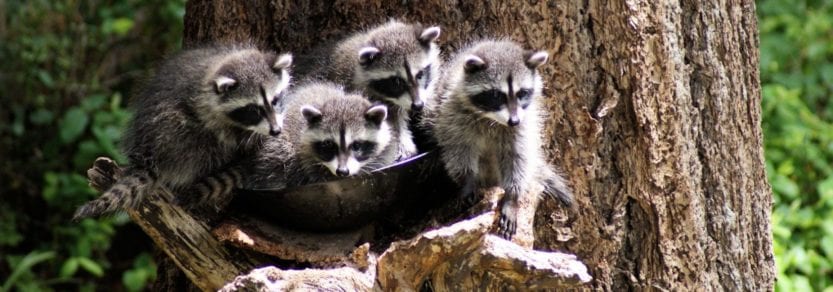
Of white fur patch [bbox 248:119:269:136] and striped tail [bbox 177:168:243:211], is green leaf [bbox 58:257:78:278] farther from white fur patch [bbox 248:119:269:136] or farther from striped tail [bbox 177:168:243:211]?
striped tail [bbox 177:168:243:211]

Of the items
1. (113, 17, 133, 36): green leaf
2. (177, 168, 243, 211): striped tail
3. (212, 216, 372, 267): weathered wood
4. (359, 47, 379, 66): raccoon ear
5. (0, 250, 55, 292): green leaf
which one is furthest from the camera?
(113, 17, 133, 36): green leaf

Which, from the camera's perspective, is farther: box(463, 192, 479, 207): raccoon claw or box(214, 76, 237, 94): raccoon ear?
box(214, 76, 237, 94): raccoon ear

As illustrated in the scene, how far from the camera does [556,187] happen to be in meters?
3.68

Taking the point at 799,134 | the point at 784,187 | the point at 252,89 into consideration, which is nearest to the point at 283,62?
the point at 252,89

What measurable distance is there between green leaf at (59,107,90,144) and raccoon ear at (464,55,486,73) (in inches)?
132

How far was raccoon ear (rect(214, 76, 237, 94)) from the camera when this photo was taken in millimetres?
3572

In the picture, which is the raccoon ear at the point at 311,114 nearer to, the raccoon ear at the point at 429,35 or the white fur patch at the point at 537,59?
the raccoon ear at the point at 429,35

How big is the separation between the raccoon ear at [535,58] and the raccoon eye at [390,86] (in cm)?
49

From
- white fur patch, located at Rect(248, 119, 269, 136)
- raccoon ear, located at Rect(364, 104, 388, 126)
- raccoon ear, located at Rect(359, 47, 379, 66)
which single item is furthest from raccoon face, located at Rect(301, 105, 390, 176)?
raccoon ear, located at Rect(359, 47, 379, 66)

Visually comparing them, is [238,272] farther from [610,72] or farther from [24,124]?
[24,124]

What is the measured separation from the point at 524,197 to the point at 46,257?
3652 millimetres

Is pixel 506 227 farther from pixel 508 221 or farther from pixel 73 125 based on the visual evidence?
pixel 73 125

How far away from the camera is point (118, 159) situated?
617 cm

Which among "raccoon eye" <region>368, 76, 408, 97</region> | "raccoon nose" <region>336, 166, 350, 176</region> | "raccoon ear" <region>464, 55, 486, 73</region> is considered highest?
"raccoon ear" <region>464, 55, 486, 73</region>
